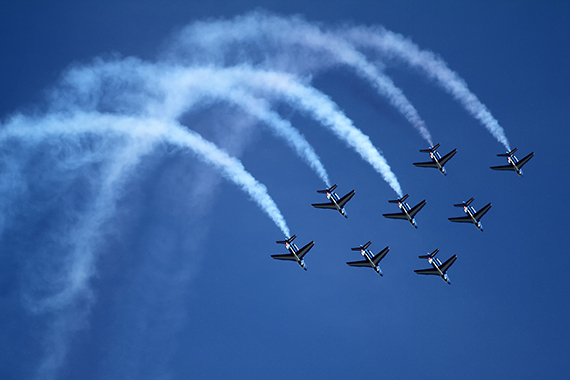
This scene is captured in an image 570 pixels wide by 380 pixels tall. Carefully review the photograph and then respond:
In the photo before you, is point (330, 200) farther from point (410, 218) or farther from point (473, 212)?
point (473, 212)

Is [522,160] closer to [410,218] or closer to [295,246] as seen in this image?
[410,218]

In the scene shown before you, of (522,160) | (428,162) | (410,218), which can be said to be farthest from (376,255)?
(522,160)

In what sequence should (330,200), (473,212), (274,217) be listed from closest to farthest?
1. (274,217)
2. (330,200)
3. (473,212)

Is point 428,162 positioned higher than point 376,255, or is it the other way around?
point 428,162

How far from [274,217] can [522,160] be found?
2543 cm

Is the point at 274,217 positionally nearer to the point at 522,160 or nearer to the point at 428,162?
the point at 428,162

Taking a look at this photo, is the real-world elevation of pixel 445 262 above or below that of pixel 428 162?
below

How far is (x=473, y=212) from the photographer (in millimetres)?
69125

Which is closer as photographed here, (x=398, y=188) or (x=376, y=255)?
(x=398, y=188)

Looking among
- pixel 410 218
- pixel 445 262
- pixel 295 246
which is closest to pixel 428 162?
pixel 410 218

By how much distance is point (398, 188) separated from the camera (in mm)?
60906

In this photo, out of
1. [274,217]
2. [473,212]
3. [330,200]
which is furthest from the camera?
[473,212]

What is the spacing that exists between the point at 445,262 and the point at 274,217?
1984 centimetres

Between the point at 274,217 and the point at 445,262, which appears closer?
the point at 274,217
